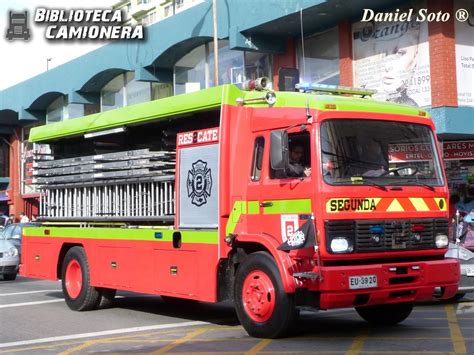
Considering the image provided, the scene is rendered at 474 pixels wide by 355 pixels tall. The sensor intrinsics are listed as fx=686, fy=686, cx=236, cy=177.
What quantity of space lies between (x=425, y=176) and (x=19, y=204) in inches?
1409

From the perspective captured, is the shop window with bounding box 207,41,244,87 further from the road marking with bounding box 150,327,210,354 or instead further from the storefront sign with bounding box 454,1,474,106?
the road marking with bounding box 150,327,210,354

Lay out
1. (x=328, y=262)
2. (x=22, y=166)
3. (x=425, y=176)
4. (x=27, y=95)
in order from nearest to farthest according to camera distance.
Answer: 1. (x=328, y=262)
2. (x=425, y=176)
3. (x=27, y=95)
4. (x=22, y=166)

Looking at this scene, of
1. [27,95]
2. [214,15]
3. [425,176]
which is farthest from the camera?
[27,95]

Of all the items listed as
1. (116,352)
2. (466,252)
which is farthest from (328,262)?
(466,252)

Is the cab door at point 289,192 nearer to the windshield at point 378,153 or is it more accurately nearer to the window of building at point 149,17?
the windshield at point 378,153

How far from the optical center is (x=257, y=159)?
27.5 ft

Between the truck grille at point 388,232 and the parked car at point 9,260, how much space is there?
11.9m

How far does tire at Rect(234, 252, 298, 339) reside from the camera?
7.68 meters

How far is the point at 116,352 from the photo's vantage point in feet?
24.9

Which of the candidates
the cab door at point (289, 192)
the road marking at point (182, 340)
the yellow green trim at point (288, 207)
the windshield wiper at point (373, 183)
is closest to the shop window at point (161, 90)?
the road marking at point (182, 340)

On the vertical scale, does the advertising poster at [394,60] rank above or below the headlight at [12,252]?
above

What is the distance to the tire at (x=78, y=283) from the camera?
36.3 feet

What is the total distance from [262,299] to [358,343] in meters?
1.19

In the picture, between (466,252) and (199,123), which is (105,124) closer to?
(199,123)
